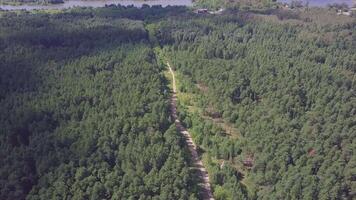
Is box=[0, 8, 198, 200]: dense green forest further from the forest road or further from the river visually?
the river

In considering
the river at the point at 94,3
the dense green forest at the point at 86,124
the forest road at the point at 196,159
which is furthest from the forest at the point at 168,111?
the river at the point at 94,3

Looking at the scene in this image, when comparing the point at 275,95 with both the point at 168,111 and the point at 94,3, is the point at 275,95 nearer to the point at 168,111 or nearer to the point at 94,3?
the point at 168,111

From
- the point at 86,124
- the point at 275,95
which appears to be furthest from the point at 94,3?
the point at 86,124

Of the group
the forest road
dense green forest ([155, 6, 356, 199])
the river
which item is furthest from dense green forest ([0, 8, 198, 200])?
the river

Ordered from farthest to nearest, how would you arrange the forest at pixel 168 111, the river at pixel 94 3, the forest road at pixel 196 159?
the river at pixel 94 3 → the forest road at pixel 196 159 → the forest at pixel 168 111

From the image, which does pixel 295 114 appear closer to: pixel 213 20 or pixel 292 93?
pixel 292 93

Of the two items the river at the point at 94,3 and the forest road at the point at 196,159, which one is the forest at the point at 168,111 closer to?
the forest road at the point at 196,159

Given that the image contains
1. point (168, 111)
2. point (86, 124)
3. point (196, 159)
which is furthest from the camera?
point (168, 111)

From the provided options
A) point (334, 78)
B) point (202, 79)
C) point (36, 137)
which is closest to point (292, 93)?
point (334, 78)
